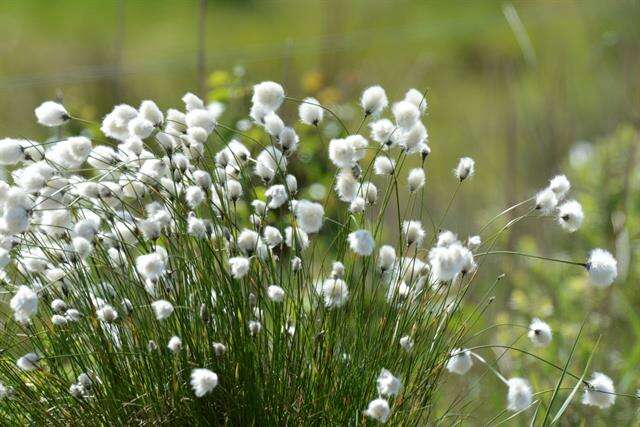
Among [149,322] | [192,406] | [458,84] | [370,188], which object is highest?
[458,84]

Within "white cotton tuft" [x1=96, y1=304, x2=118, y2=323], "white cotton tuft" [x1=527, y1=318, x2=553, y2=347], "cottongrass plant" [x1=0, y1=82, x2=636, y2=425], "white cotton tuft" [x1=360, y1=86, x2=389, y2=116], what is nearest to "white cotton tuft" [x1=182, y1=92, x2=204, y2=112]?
"cottongrass plant" [x1=0, y1=82, x2=636, y2=425]

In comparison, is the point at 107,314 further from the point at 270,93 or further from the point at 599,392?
the point at 599,392

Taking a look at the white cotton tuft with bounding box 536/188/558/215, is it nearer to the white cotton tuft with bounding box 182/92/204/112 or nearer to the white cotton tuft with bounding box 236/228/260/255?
the white cotton tuft with bounding box 236/228/260/255

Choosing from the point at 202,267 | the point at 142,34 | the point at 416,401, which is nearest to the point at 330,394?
the point at 416,401

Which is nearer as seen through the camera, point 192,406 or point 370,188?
point 192,406

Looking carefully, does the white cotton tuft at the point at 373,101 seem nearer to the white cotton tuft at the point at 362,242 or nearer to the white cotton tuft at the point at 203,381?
the white cotton tuft at the point at 362,242

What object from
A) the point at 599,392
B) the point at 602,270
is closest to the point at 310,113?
the point at 602,270

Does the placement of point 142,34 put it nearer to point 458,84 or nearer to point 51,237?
point 458,84
